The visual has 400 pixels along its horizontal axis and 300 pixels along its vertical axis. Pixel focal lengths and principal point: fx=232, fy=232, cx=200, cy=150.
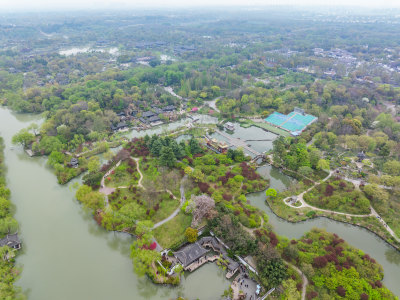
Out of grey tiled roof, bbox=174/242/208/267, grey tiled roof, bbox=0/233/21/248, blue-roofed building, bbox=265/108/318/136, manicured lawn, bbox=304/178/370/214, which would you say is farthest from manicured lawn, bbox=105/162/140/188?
blue-roofed building, bbox=265/108/318/136

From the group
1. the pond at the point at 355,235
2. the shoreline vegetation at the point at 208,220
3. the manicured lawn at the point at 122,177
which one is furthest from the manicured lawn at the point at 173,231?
the pond at the point at 355,235

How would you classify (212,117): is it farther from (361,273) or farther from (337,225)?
(361,273)

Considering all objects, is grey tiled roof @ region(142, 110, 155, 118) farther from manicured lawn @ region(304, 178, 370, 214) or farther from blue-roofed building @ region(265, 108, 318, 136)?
manicured lawn @ region(304, 178, 370, 214)

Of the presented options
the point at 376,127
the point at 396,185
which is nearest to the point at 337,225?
the point at 396,185

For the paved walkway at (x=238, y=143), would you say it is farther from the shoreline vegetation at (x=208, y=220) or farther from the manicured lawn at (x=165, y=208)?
the manicured lawn at (x=165, y=208)

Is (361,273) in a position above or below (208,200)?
below

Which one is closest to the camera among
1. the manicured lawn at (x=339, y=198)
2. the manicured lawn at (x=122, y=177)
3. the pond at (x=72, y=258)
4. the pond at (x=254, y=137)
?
the pond at (x=72, y=258)
